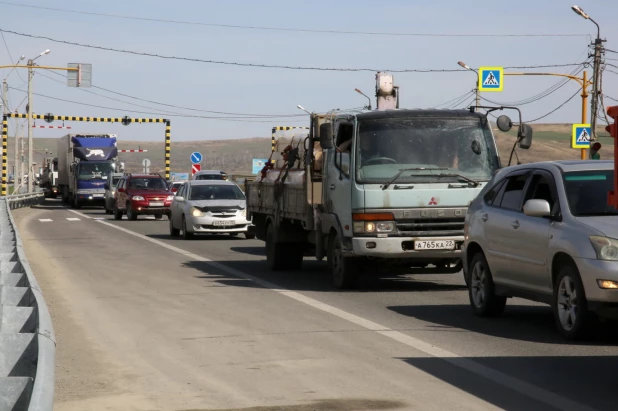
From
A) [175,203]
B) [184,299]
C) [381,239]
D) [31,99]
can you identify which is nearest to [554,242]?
[381,239]

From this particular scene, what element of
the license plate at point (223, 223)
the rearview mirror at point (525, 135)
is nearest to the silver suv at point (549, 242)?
the rearview mirror at point (525, 135)

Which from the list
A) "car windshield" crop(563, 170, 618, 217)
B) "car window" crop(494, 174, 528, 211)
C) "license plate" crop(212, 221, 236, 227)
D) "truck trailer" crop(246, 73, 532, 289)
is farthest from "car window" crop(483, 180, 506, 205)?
"license plate" crop(212, 221, 236, 227)

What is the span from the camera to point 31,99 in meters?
72.0

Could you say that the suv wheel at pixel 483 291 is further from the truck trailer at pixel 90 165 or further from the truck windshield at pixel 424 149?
the truck trailer at pixel 90 165

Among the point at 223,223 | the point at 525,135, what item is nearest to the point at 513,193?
the point at 525,135

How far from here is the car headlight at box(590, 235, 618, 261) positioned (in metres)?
10.1

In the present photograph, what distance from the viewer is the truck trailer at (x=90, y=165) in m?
60.9

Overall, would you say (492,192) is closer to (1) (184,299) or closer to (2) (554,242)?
(2) (554,242)

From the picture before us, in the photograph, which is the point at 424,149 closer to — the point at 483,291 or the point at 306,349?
the point at 483,291

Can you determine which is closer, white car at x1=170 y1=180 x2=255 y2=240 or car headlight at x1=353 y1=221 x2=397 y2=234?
car headlight at x1=353 y1=221 x2=397 y2=234

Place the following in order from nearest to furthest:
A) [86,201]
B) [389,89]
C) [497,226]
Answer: [497,226], [389,89], [86,201]

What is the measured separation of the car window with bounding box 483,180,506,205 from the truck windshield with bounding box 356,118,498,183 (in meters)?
2.55

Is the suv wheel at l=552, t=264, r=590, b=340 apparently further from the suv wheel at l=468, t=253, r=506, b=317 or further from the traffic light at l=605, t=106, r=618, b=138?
the traffic light at l=605, t=106, r=618, b=138

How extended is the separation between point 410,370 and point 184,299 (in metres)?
6.29
